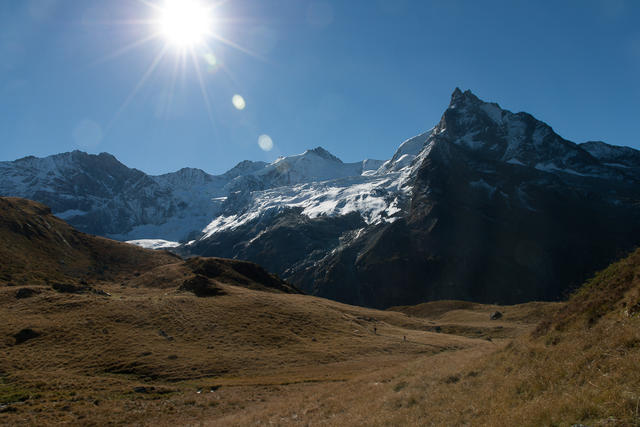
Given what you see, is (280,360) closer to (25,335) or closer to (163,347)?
(163,347)

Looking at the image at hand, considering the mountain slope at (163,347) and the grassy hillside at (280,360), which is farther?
the mountain slope at (163,347)

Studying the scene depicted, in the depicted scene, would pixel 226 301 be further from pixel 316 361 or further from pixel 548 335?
pixel 548 335

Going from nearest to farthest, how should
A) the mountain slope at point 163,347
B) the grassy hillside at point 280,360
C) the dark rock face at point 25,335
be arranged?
the grassy hillside at point 280,360 → the mountain slope at point 163,347 → the dark rock face at point 25,335

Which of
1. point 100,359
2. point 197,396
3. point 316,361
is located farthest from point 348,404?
point 100,359

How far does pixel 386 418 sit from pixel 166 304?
169 ft

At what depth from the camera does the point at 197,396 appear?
2956 centimetres

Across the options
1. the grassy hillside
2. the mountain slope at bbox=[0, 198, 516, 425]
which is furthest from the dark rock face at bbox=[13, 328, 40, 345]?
the grassy hillside

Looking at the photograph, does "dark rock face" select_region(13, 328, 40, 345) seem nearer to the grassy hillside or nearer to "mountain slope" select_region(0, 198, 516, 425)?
"mountain slope" select_region(0, 198, 516, 425)

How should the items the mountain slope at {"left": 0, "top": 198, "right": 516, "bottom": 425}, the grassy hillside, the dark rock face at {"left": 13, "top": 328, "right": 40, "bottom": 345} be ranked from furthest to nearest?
1. the dark rock face at {"left": 13, "top": 328, "right": 40, "bottom": 345}
2. the mountain slope at {"left": 0, "top": 198, "right": 516, "bottom": 425}
3. the grassy hillside

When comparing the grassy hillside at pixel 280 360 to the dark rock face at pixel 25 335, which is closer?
the grassy hillside at pixel 280 360

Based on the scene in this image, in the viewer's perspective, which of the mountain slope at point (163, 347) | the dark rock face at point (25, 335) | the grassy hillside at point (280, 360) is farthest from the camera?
the dark rock face at point (25, 335)

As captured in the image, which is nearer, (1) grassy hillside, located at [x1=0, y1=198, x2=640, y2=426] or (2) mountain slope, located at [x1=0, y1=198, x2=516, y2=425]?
(1) grassy hillside, located at [x1=0, y1=198, x2=640, y2=426]

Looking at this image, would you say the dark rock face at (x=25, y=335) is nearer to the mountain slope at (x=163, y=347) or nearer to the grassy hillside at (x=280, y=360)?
the mountain slope at (x=163, y=347)

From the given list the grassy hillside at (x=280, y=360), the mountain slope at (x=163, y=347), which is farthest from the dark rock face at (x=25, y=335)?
the grassy hillside at (x=280, y=360)
